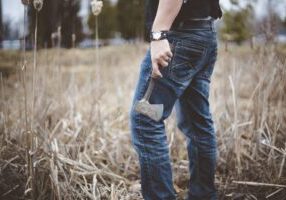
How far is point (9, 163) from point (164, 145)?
3.03ft

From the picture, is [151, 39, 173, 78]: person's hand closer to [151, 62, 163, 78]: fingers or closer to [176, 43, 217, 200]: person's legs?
[151, 62, 163, 78]: fingers

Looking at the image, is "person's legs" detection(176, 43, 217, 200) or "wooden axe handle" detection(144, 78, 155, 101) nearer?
"wooden axe handle" detection(144, 78, 155, 101)

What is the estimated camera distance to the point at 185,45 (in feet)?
4.90

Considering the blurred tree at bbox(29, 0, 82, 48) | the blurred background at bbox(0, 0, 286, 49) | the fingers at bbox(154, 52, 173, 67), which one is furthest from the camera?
the blurred tree at bbox(29, 0, 82, 48)

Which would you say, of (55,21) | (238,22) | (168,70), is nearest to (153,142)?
(168,70)

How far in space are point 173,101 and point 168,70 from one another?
0.12 metres

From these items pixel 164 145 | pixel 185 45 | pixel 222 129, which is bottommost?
pixel 222 129

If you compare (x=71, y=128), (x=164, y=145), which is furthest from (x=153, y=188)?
(x=71, y=128)

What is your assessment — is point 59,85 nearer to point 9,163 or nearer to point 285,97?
point 9,163

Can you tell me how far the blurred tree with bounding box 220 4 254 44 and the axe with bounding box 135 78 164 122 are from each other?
102 inches

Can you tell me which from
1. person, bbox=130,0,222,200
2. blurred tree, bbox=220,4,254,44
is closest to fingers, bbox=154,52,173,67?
person, bbox=130,0,222,200

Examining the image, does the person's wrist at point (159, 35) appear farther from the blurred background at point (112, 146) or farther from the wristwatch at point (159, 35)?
the blurred background at point (112, 146)

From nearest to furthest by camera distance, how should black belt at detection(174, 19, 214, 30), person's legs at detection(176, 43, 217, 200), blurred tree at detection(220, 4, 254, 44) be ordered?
1. black belt at detection(174, 19, 214, 30)
2. person's legs at detection(176, 43, 217, 200)
3. blurred tree at detection(220, 4, 254, 44)

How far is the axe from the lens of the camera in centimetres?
145
